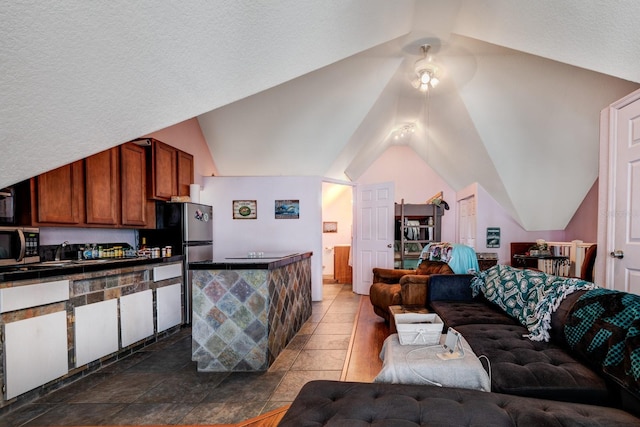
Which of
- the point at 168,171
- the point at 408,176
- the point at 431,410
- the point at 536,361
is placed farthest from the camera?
the point at 408,176

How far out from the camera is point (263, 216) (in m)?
5.70

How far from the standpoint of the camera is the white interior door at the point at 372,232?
6.03 meters

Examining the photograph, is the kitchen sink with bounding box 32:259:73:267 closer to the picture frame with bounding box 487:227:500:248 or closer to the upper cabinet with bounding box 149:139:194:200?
the upper cabinet with bounding box 149:139:194:200

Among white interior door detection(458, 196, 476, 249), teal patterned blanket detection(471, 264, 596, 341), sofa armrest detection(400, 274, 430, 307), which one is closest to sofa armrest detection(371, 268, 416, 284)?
sofa armrest detection(400, 274, 430, 307)

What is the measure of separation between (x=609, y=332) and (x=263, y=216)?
15.7ft

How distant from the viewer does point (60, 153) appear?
2.02m

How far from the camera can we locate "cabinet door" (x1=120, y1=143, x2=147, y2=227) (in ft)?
11.9

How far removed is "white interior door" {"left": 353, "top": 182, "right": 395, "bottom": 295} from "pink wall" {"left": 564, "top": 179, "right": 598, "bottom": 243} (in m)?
3.02

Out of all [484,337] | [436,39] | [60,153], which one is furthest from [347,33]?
[484,337]

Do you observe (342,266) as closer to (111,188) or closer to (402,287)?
(402,287)

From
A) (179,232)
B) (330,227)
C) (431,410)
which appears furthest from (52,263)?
(330,227)

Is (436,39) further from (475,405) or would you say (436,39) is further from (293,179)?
(475,405)

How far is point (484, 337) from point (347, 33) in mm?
2540

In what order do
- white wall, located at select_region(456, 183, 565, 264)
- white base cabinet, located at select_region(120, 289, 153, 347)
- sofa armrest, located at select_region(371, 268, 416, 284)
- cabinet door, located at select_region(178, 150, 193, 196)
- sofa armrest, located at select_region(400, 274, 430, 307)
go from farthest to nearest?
1. white wall, located at select_region(456, 183, 565, 264)
2. cabinet door, located at select_region(178, 150, 193, 196)
3. sofa armrest, located at select_region(371, 268, 416, 284)
4. sofa armrest, located at select_region(400, 274, 430, 307)
5. white base cabinet, located at select_region(120, 289, 153, 347)
